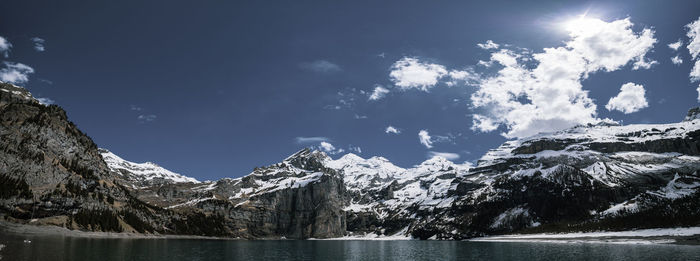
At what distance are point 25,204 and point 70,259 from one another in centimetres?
13810

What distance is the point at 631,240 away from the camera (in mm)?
198125

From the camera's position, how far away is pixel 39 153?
199375 millimetres

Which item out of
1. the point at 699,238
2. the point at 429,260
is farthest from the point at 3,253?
the point at 699,238

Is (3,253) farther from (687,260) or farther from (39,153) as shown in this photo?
(39,153)

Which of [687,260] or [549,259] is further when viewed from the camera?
[549,259]

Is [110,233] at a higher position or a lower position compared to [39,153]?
lower

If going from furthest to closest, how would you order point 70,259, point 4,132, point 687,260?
1. point 4,132
2. point 687,260
3. point 70,259

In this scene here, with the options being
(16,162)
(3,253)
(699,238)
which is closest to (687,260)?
(699,238)

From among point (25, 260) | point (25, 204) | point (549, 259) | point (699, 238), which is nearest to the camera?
point (25, 260)

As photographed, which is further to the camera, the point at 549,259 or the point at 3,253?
the point at 549,259

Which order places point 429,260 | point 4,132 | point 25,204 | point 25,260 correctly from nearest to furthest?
point 25,260, point 429,260, point 25,204, point 4,132

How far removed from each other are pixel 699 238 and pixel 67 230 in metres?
265

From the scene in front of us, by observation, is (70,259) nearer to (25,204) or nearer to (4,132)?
(25,204)

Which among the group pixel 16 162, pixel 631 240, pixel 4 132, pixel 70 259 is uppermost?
pixel 4 132
